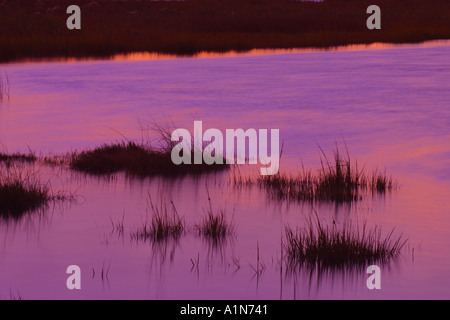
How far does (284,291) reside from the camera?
620 cm

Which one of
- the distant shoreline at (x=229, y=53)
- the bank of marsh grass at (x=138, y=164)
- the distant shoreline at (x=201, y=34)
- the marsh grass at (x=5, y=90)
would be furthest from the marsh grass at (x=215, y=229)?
the distant shoreline at (x=201, y=34)

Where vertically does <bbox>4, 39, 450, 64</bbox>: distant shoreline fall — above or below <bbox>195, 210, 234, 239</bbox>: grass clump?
above

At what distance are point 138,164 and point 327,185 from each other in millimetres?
2536

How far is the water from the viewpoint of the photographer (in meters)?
6.44

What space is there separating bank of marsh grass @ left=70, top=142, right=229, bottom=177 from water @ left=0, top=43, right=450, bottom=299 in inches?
13.2

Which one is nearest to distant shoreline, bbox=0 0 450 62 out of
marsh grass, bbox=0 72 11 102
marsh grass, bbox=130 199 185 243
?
marsh grass, bbox=0 72 11 102

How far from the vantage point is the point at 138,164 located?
10.5m

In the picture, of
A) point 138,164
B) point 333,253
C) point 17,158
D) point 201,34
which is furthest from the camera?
point 201,34

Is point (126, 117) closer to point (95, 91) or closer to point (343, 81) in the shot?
point (95, 91)

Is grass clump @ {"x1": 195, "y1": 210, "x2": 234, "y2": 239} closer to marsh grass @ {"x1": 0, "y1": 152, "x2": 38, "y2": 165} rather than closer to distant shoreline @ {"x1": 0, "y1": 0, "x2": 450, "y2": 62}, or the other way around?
marsh grass @ {"x1": 0, "y1": 152, "x2": 38, "y2": 165}

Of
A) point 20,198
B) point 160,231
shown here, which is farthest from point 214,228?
point 20,198

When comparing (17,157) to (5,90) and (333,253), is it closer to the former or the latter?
(333,253)

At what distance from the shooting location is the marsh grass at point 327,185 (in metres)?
9.01
